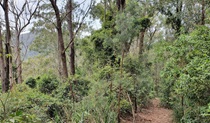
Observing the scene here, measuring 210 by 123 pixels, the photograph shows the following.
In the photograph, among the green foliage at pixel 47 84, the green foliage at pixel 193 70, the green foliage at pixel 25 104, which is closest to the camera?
the green foliage at pixel 193 70

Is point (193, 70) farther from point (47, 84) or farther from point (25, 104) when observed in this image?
point (47, 84)

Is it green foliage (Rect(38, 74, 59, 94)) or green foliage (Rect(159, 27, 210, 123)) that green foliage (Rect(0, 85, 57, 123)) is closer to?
green foliage (Rect(159, 27, 210, 123))

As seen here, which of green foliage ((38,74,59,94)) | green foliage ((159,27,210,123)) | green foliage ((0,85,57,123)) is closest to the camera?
green foliage ((159,27,210,123))

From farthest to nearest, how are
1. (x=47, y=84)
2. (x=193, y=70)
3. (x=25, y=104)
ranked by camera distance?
(x=47, y=84)
(x=25, y=104)
(x=193, y=70)

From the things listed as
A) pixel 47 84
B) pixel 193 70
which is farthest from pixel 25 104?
pixel 47 84

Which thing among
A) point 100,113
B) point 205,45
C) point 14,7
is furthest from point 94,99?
point 14,7

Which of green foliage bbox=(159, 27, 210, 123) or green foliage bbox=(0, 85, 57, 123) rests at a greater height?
green foliage bbox=(159, 27, 210, 123)

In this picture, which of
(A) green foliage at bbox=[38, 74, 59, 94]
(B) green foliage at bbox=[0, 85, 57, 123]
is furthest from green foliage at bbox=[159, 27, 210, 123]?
(A) green foliage at bbox=[38, 74, 59, 94]

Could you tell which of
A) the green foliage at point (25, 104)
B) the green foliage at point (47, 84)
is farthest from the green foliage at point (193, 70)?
the green foliage at point (47, 84)

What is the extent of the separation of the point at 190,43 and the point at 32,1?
963cm

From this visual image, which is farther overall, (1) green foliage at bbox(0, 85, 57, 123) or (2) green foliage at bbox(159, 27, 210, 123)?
(1) green foliage at bbox(0, 85, 57, 123)

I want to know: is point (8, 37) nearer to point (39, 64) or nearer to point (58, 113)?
point (58, 113)

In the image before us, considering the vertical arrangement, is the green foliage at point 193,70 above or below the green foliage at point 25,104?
above

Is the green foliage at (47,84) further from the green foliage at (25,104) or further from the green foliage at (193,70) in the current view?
the green foliage at (193,70)
